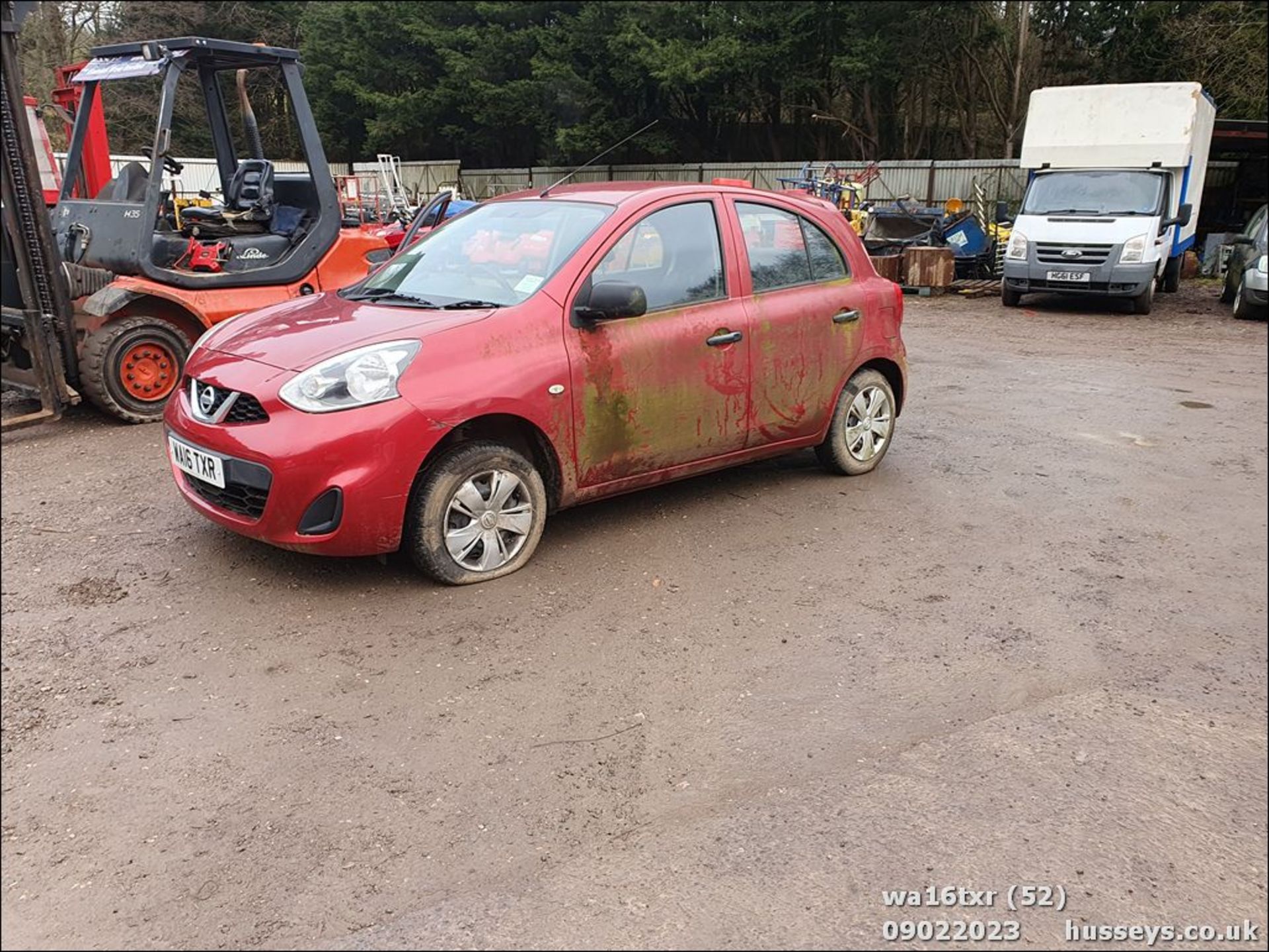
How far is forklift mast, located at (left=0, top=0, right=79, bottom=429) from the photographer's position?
6.40 metres

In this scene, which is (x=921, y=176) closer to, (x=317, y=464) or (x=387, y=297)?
(x=387, y=297)

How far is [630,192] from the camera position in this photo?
5.24 meters

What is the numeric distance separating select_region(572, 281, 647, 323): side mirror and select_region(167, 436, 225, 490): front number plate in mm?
1749

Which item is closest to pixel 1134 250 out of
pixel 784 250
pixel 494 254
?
pixel 784 250

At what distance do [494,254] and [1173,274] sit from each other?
50.5 feet

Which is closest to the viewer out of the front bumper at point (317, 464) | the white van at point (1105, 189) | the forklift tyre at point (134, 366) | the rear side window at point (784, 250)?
the front bumper at point (317, 464)

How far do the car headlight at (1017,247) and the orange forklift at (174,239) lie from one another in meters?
10.1

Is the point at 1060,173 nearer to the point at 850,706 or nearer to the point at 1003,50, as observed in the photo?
the point at 850,706

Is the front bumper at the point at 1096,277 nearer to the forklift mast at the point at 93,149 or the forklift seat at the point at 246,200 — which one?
the forklift seat at the point at 246,200

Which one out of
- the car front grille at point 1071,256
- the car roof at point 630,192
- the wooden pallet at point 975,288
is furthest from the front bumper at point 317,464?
the wooden pallet at point 975,288

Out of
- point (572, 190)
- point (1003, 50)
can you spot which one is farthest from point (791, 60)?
point (572, 190)

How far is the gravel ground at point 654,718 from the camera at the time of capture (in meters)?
2.57

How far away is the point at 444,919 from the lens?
255 centimetres

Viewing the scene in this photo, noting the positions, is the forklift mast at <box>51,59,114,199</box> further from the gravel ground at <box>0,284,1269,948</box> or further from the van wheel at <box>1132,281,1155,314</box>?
the van wheel at <box>1132,281,1155,314</box>
